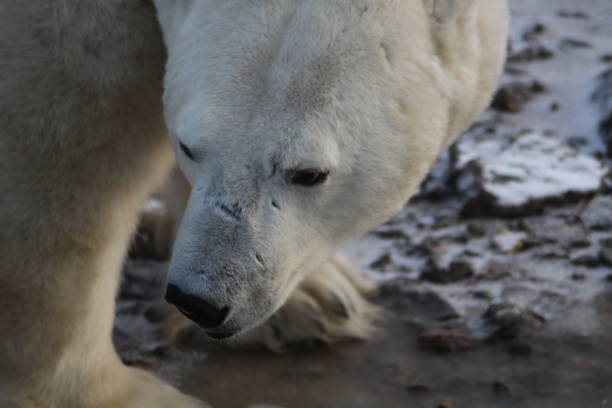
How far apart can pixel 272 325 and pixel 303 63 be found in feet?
4.31

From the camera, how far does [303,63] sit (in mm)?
1431

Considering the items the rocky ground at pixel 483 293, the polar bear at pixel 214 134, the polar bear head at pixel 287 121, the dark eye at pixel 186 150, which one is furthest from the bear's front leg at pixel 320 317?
the dark eye at pixel 186 150

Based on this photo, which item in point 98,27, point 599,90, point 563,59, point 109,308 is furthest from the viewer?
point 563,59

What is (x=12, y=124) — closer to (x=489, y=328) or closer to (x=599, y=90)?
(x=489, y=328)

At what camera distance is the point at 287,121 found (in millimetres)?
1431

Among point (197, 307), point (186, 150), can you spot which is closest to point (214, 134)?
point (186, 150)

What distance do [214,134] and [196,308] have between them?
31 centimetres

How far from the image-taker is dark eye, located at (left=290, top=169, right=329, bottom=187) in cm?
146

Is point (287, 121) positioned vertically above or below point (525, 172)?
above

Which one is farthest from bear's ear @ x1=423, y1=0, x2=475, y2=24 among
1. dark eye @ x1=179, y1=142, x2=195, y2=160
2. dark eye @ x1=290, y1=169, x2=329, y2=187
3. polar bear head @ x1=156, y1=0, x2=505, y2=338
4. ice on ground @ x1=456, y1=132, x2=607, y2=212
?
ice on ground @ x1=456, y1=132, x2=607, y2=212

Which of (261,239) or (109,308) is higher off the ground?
(261,239)

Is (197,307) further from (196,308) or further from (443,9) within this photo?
(443,9)

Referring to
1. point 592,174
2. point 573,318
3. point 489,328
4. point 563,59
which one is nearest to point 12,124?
point 489,328

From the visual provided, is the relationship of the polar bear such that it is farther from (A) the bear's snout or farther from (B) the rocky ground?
(B) the rocky ground
